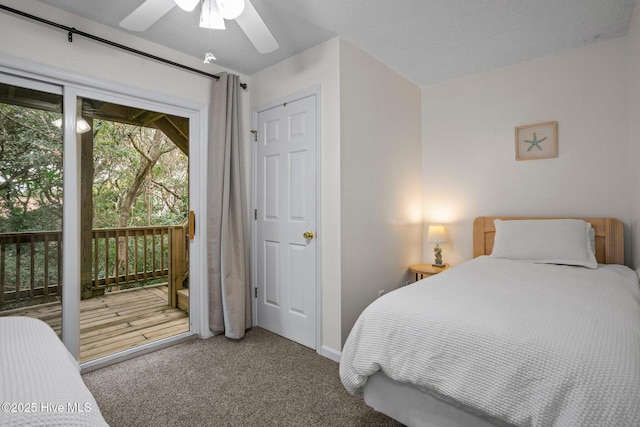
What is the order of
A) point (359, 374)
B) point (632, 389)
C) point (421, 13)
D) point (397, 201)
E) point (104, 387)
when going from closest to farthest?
1. point (632, 389)
2. point (359, 374)
3. point (104, 387)
4. point (421, 13)
5. point (397, 201)

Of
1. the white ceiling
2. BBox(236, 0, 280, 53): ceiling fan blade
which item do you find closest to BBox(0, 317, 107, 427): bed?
BBox(236, 0, 280, 53): ceiling fan blade

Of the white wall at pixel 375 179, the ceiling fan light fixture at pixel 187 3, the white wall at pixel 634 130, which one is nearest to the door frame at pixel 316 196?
the white wall at pixel 375 179

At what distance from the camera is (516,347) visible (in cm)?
114

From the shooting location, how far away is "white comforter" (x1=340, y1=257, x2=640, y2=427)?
3.23ft

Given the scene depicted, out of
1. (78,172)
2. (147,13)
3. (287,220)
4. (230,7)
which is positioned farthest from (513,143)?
(78,172)

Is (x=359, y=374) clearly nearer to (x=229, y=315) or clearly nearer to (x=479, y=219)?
(x=229, y=315)

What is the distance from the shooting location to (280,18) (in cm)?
218

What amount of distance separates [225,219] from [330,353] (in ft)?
4.57

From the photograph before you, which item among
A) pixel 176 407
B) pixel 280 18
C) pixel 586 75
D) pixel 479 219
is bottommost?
pixel 176 407

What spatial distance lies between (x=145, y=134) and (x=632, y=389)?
309cm

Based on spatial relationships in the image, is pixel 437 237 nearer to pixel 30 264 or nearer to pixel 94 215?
pixel 94 215

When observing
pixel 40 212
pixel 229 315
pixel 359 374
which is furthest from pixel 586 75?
pixel 40 212

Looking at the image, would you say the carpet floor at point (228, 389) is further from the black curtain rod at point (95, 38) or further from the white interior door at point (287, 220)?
the black curtain rod at point (95, 38)

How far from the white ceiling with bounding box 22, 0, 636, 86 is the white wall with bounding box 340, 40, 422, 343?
255 millimetres
